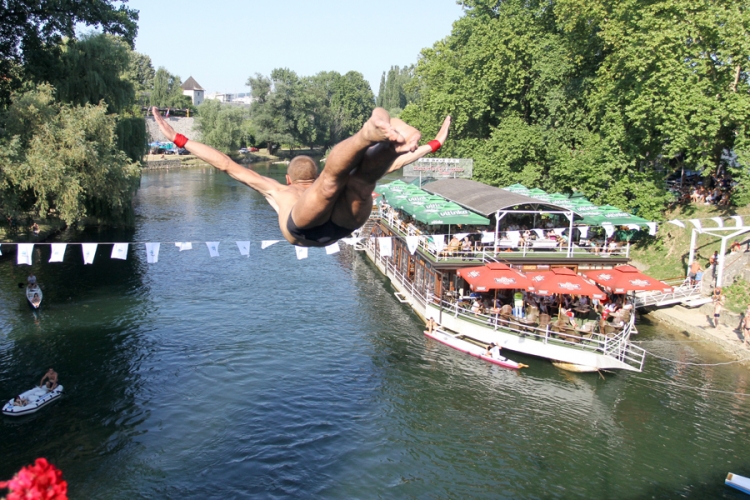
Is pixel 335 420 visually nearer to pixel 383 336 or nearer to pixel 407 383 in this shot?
pixel 407 383

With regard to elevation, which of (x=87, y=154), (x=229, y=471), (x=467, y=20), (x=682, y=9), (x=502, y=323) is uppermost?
(x=467, y=20)

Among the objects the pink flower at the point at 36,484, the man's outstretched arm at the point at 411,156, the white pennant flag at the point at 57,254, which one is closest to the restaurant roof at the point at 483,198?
the white pennant flag at the point at 57,254

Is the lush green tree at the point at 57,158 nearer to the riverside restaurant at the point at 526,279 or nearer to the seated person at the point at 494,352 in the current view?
the riverside restaurant at the point at 526,279

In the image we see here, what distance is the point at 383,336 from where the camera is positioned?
27.1 m

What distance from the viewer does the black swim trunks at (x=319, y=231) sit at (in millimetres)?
5102

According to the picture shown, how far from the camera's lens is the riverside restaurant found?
2402 cm

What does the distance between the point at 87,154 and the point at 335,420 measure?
22.4m

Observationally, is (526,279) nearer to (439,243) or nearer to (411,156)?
(439,243)

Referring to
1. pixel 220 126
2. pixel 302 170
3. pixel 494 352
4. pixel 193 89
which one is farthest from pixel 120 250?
pixel 193 89

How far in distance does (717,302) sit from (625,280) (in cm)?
582

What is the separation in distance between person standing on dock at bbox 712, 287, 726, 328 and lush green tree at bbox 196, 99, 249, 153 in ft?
235

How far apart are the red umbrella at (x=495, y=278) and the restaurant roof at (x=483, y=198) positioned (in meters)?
3.34

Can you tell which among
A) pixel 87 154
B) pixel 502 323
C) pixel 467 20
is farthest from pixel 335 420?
pixel 467 20

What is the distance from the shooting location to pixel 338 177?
4.16 meters
